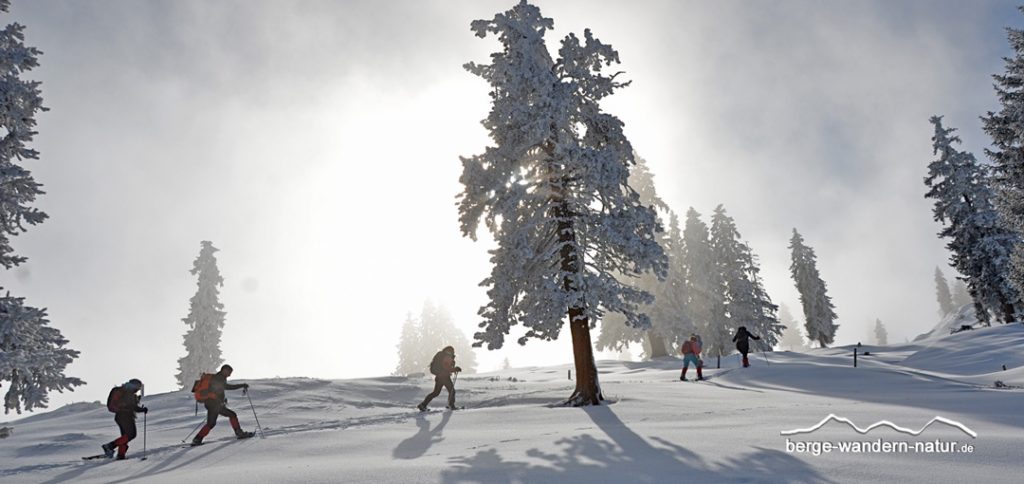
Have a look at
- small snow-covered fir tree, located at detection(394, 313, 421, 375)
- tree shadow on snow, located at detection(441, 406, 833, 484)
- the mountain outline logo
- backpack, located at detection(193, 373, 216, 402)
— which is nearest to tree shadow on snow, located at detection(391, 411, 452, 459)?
tree shadow on snow, located at detection(441, 406, 833, 484)

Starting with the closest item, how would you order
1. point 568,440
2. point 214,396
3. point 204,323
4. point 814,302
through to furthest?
point 568,440
point 214,396
point 204,323
point 814,302

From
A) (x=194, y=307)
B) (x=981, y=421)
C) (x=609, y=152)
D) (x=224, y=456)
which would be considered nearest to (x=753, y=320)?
(x=609, y=152)

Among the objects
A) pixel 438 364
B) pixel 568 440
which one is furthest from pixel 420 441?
pixel 438 364

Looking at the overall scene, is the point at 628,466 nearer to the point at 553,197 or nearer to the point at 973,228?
the point at 553,197

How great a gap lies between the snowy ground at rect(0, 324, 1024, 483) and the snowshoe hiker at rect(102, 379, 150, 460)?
403mm

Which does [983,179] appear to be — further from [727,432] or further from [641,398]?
[727,432]

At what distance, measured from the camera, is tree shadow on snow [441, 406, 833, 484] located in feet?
18.4

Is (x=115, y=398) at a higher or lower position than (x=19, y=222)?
lower

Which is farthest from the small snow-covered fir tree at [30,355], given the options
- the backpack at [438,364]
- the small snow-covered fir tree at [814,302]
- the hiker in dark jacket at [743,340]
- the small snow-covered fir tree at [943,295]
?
the small snow-covered fir tree at [943,295]

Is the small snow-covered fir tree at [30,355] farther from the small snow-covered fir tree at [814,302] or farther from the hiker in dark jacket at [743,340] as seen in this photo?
the small snow-covered fir tree at [814,302]

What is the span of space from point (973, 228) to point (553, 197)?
127 ft

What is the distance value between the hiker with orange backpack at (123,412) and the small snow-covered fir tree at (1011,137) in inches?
1428

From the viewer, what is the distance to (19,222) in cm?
1592

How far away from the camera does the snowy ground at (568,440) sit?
589cm
